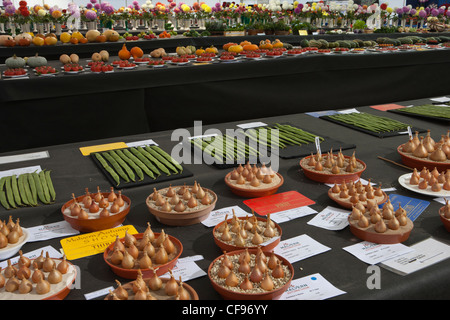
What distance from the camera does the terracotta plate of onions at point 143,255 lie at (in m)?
1.14

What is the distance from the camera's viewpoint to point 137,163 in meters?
2.02

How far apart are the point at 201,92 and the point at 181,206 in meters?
2.49

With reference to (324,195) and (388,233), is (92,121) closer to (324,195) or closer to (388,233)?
(324,195)

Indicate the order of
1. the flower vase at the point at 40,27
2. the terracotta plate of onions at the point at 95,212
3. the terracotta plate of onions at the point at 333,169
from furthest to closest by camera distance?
the flower vase at the point at 40,27 < the terracotta plate of onions at the point at 333,169 < the terracotta plate of onions at the point at 95,212

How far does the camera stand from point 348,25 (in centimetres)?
Result: 832

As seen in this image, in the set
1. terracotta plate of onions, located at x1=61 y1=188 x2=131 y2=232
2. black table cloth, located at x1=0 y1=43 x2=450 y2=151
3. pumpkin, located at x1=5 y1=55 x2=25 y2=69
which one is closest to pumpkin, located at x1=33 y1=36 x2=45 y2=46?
black table cloth, located at x1=0 y1=43 x2=450 y2=151

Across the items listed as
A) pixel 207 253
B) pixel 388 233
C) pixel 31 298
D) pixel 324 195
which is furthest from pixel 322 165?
pixel 31 298

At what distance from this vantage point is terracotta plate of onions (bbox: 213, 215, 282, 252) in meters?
1.25

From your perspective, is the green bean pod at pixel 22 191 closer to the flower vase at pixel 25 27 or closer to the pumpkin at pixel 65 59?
the pumpkin at pixel 65 59

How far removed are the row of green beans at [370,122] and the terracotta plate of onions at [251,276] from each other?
1698 millimetres

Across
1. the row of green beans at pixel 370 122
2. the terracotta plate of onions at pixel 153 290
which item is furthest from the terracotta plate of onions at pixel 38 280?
the row of green beans at pixel 370 122

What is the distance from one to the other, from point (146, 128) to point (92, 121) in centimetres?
47

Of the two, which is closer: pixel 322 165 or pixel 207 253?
pixel 207 253

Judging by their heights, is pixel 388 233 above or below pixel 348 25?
below
